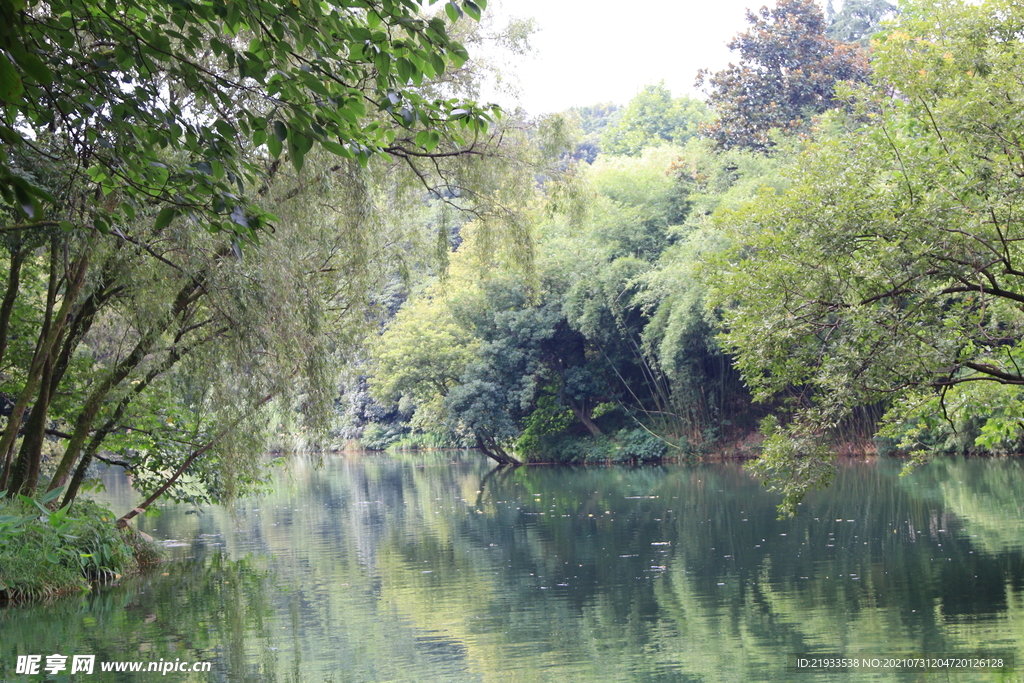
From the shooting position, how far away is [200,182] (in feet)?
12.9

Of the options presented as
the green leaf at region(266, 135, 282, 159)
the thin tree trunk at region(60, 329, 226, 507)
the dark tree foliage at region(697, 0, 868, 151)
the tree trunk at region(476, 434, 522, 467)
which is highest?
the dark tree foliage at region(697, 0, 868, 151)

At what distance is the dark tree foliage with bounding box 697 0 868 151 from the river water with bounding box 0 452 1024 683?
56.0 feet

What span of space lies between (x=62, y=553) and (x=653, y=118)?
4833 cm

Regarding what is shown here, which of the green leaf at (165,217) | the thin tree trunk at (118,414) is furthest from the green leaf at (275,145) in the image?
the thin tree trunk at (118,414)

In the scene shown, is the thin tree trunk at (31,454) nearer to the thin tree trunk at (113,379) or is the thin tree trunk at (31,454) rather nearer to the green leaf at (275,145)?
the thin tree trunk at (113,379)

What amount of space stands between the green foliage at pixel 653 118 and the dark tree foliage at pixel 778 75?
60.0 ft

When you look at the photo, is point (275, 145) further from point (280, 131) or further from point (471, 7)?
point (471, 7)

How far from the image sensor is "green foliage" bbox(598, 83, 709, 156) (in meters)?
53.0

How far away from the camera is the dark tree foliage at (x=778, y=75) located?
3228 cm

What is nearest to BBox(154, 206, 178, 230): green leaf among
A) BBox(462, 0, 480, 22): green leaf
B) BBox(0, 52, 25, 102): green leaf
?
BBox(0, 52, 25, 102): green leaf

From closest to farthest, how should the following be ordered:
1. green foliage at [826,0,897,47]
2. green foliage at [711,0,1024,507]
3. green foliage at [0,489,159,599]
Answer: green foliage at [711,0,1024,507], green foliage at [0,489,159,599], green foliage at [826,0,897,47]

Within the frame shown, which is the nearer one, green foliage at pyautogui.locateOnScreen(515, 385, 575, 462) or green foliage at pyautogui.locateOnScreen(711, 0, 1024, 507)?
green foliage at pyautogui.locateOnScreen(711, 0, 1024, 507)

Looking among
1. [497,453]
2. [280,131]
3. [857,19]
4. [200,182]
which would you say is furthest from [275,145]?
[857,19]

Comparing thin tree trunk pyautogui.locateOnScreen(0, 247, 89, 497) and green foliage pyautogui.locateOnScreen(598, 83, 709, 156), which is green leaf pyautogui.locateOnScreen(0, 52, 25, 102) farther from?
green foliage pyautogui.locateOnScreen(598, 83, 709, 156)
